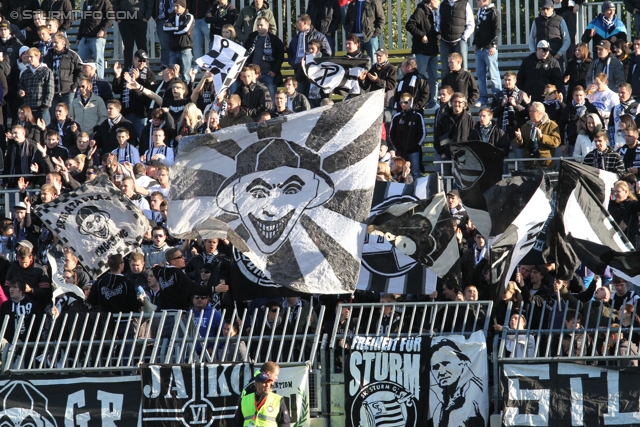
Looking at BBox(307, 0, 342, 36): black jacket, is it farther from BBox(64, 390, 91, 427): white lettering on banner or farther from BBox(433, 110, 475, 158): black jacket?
BBox(64, 390, 91, 427): white lettering on banner

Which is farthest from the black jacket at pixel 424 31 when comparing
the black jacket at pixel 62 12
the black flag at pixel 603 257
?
the black flag at pixel 603 257

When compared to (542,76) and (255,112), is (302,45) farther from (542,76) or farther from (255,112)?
(542,76)

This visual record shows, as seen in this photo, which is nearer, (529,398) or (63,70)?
(529,398)

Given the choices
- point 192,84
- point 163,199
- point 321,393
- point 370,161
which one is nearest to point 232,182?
point 370,161

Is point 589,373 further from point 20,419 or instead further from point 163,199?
point 163,199

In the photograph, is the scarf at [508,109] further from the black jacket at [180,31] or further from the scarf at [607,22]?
the black jacket at [180,31]

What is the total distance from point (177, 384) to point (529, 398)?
3530mm

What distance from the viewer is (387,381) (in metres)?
13.9

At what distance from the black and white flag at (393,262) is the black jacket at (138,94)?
746 cm

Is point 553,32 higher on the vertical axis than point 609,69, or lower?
higher

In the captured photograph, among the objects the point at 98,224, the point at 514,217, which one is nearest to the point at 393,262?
the point at 514,217

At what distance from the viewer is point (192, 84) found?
2286 cm

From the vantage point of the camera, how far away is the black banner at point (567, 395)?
44.1 ft

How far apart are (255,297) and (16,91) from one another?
9.40 meters
